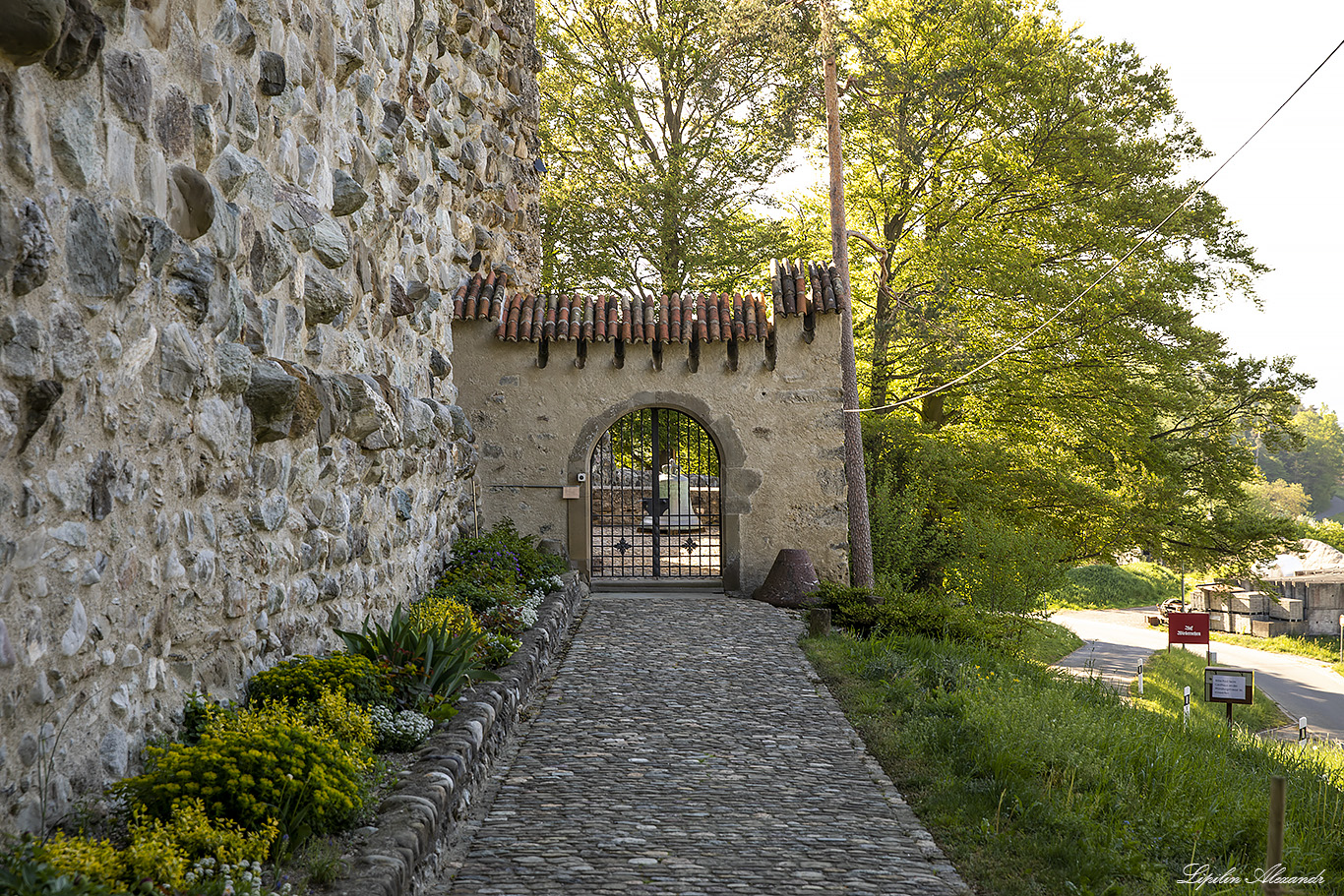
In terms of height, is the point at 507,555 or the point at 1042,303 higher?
the point at 1042,303

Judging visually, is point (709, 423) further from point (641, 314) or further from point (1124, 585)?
point (1124, 585)

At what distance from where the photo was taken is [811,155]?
17.2 m

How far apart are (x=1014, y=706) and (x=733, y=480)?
5.66 m

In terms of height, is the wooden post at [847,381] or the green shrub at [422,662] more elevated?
the wooden post at [847,381]

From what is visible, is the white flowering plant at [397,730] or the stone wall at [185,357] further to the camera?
the white flowering plant at [397,730]

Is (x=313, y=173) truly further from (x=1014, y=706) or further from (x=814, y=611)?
(x=814, y=611)

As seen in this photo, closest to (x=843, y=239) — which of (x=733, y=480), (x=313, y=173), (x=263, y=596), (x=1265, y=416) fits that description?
(x=733, y=480)

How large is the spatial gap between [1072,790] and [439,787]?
2865mm

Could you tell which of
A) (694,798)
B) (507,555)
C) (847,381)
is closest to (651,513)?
(847,381)

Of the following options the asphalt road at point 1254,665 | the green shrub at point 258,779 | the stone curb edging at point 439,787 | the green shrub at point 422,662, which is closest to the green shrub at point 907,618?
the stone curb edging at point 439,787

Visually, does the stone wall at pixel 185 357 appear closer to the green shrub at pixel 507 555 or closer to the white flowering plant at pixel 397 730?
the white flowering plant at pixel 397 730

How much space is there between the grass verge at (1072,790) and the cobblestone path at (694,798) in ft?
0.69

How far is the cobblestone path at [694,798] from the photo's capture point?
3.67 meters

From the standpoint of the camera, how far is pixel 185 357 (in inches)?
144
